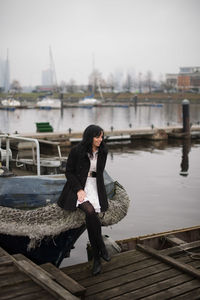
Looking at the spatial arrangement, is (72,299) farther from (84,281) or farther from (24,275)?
(84,281)

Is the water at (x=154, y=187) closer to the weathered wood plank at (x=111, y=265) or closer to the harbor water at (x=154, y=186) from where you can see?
the harbor water at (x=154, y=186)

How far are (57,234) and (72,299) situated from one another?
2.13 meters

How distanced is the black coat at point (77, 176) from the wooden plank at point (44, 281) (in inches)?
42.6

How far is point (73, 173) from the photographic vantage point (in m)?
6.09

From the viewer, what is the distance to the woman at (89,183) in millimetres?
5952

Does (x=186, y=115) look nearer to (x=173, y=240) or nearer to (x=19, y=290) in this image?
(x=173, y=240)

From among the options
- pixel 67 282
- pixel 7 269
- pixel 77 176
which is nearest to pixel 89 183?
pixel 77 176

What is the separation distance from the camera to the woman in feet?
19.5

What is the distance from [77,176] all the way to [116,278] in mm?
1544

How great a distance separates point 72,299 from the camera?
446 cm

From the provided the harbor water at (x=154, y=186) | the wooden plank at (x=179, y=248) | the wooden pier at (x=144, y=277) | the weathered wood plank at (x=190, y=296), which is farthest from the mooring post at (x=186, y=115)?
the weathered wood plank at (x=190, y=296)

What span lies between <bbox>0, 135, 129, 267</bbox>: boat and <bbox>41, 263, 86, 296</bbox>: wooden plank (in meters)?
0.79

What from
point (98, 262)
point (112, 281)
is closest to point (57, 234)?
point (98, 262)

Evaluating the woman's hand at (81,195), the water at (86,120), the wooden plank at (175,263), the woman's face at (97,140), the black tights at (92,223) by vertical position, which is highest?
the woman's face at (97,140)
